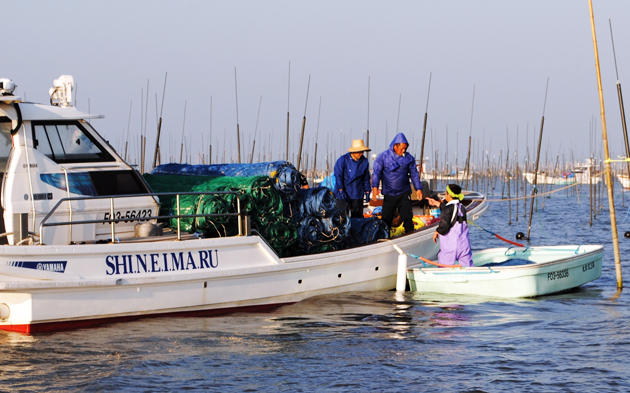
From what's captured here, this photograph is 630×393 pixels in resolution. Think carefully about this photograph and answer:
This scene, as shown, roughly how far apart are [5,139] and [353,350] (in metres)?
4.86

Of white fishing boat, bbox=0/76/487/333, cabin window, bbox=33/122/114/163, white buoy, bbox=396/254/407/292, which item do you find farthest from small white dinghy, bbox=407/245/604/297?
cabin window, bbox=33/122/114/163

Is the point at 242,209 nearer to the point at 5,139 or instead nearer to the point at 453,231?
the point at 5,139

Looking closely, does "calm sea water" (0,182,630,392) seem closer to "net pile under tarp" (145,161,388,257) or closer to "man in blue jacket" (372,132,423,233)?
"net pile under tarp" (145,161,388,257)

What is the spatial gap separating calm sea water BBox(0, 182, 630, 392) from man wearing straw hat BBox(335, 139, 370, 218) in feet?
5.74

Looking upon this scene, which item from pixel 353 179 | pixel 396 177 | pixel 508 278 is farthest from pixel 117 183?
pixel 508 278

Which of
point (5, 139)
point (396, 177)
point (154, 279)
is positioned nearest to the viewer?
point (154, 279)

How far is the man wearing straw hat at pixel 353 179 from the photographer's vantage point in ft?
38.2

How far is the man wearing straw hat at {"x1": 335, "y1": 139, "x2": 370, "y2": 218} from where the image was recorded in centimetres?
1165

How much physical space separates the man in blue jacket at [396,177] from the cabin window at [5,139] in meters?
5.40

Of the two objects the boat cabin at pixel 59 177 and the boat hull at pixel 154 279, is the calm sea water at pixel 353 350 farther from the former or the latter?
the boat cabin at pixel 59 177

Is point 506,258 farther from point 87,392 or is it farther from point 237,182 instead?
point 87,392

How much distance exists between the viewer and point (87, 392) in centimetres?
643

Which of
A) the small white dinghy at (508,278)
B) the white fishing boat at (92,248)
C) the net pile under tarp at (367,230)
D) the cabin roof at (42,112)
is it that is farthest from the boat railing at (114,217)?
the small white dinghy at (508,278)

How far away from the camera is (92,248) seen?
26.8ft
